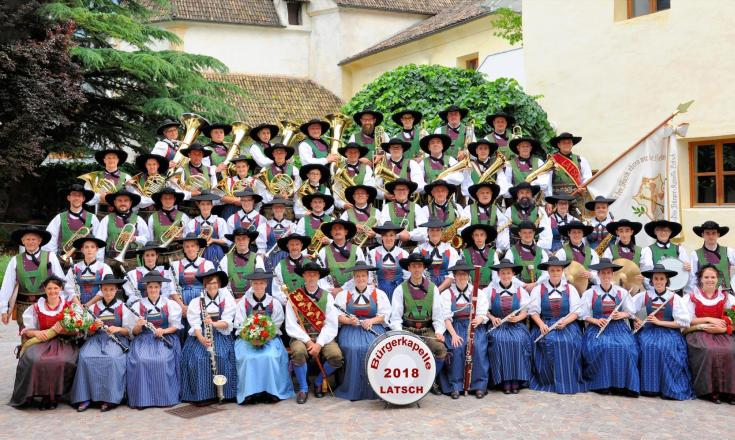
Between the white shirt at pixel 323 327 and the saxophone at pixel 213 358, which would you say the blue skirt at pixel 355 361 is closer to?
the white shirt at pixel 323 327

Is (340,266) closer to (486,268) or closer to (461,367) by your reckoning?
(486,268)

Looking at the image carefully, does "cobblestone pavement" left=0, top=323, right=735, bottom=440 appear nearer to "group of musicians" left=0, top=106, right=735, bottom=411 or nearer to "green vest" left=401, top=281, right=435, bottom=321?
"group of musicians" left=0, top=106, right=735, bottom=411

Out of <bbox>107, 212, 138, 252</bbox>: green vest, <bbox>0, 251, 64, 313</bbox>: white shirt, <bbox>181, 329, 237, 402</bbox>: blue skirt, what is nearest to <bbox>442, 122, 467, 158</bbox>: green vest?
<bbox>107, 212, 138, 252</bbox>: green vest

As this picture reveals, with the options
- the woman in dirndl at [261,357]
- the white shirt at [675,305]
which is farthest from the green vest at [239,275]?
the white shirt at [675,305]

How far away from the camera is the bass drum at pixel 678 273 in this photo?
9836 mm

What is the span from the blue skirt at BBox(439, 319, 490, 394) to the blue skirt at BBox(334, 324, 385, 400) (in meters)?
0.81

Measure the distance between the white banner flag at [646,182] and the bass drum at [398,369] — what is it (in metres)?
4.83

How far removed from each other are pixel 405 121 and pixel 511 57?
8576 millimetres

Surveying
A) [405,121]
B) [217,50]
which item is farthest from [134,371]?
[217,50]

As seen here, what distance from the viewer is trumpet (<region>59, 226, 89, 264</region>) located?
1009cm

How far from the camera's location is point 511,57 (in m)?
20.5

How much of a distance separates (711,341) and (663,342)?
496mm

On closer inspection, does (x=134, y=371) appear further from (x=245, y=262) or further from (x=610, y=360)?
(x=610, y=360)

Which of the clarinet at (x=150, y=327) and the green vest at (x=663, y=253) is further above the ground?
the green vest at (x=663, y=253)
